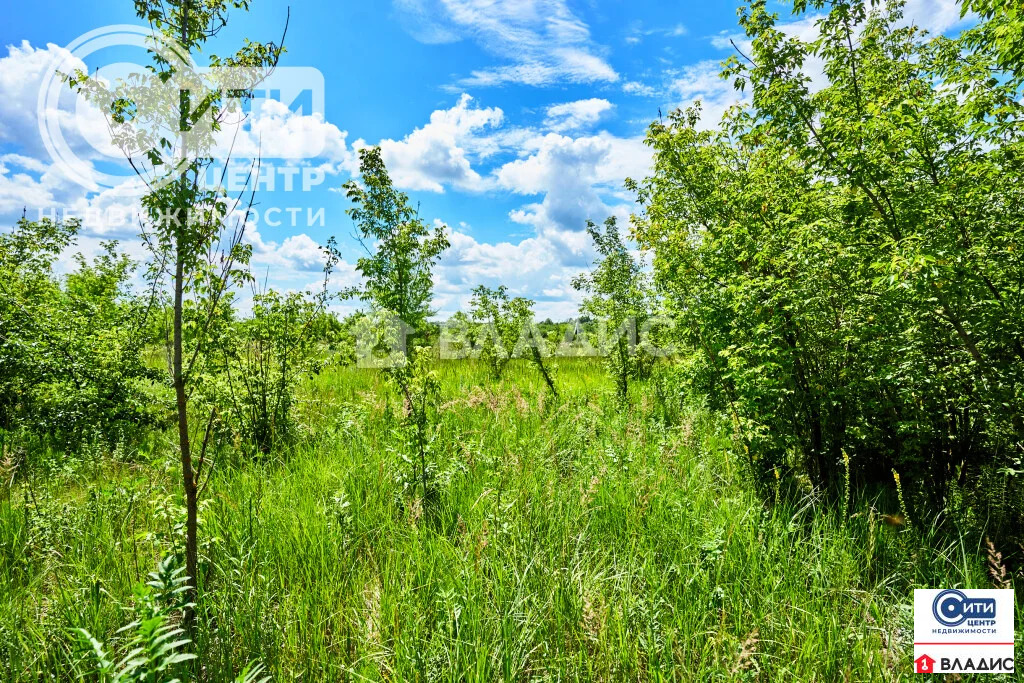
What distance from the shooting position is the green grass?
227cm

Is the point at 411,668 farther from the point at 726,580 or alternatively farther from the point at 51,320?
the point at 51,320

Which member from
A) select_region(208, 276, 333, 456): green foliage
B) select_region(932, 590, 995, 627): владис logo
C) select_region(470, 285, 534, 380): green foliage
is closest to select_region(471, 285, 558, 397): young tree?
select_region(470, 285, 534, 380): green foliage

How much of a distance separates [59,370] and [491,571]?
6.24 meters

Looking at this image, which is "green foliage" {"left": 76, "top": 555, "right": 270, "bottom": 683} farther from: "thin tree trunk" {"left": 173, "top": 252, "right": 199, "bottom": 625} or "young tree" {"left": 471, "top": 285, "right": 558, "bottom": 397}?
"young tree" {"left": 471, "top": 285, "right": 558, "bottom": 397}

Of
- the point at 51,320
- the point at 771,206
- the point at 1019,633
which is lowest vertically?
the point at 1019,633

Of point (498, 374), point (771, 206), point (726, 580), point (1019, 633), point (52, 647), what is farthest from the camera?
point (498, 374)

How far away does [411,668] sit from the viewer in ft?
6.96

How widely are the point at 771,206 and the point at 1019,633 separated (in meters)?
3.76

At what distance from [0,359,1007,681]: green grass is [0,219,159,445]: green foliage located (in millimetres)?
1396

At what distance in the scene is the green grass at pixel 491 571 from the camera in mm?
2270

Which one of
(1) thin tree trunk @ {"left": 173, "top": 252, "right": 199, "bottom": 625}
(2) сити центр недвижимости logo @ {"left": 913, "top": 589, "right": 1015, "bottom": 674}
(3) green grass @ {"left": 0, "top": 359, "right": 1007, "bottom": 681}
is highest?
(1) thin tree trunk @ {"left": 173, "top": 252, "right": 199, "bottom": 625}

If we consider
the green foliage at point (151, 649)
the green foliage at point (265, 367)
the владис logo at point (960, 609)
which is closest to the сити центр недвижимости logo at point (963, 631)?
the владис logo at point (960, 609)

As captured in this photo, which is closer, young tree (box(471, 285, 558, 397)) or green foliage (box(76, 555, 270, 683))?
green foliage (box(76, 555, 270, 683))

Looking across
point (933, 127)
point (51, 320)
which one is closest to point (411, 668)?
point (933, 127)
